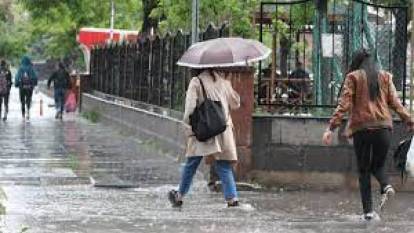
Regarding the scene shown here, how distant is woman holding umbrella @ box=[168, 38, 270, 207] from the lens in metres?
10.3

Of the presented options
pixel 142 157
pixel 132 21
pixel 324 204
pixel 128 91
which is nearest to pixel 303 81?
pixel 324 204

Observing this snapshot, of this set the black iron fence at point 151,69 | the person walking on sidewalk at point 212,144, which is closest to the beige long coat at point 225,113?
the person walking on sidewalk at point 212,144

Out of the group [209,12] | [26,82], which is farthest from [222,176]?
[26,82]

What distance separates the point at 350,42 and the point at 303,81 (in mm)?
788

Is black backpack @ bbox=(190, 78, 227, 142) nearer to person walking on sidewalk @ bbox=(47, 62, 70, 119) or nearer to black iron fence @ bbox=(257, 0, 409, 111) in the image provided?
black iron fence @ bbox=(257, 0, 409, 111)

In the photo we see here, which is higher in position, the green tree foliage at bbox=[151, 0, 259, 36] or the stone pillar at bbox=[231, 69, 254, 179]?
the green tree foliage at bbox=[151, 0, 259, 36]

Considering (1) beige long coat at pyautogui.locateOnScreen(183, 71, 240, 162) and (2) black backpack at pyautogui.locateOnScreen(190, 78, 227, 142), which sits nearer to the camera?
(2) black backpack at pyautogui.locateOnScreen(190, 78, 227, 142)

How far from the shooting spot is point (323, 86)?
12.4m

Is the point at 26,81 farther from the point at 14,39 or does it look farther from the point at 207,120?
the point at 14,39

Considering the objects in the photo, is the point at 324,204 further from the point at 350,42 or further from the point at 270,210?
the point at 350,42

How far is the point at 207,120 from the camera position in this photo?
1011 centimetres

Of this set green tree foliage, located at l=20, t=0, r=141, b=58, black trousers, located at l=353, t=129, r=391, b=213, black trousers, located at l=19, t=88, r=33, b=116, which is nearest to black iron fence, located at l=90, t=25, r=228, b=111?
black trousers, located at l=19, t=88, r=33, b=116

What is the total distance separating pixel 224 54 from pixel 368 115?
1767 millimetres

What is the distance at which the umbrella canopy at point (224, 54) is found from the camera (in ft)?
33.9
